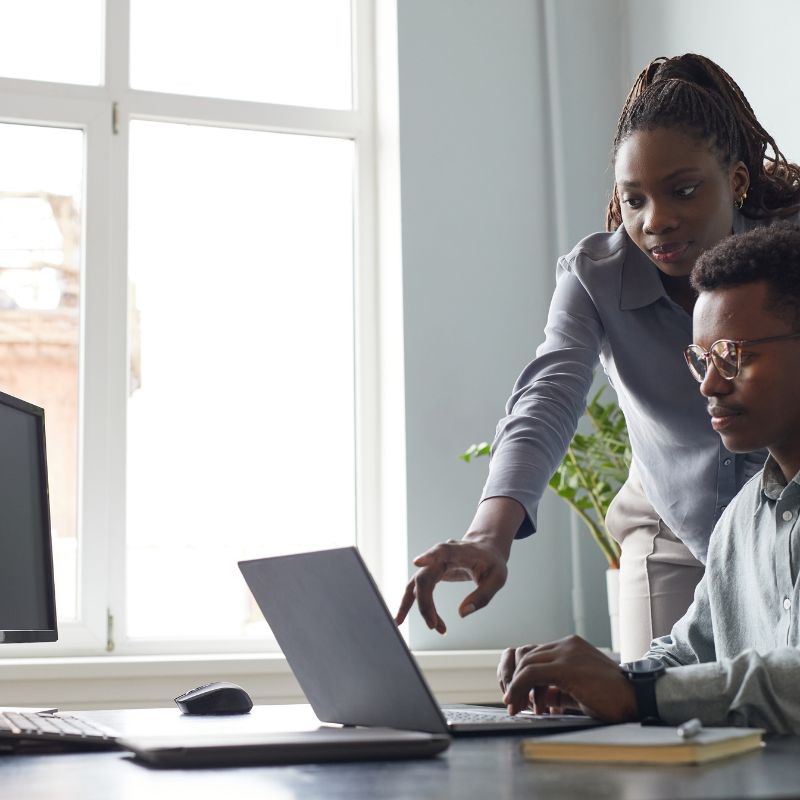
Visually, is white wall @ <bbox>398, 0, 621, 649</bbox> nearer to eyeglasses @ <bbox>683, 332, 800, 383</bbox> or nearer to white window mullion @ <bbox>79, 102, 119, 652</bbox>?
white window mullion @ <bbox>79, 102, 119, 652</bbox>

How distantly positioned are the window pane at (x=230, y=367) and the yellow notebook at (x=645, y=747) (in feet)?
7.83

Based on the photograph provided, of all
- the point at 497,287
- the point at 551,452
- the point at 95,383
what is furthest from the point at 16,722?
the point at 497,287

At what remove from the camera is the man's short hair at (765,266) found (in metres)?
1.33

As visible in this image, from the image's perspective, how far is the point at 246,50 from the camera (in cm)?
340

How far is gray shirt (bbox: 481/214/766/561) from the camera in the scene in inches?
65.9

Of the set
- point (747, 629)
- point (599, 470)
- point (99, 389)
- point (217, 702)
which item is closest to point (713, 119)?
point (747, 629)

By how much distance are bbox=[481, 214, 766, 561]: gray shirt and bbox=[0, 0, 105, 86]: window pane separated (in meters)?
1.93

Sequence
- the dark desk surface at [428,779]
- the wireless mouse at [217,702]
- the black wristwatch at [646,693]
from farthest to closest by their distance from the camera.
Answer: the wireless mouse at [217,702]
the black wristwatch at [646,693]
the dark desk surface at [428,779]

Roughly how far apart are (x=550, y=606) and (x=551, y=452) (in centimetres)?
168

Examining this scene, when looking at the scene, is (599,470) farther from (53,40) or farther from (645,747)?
(645,747)

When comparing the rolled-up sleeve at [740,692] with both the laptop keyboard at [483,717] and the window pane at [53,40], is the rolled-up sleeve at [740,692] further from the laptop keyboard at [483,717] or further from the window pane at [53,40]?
the window pane at [53,40]

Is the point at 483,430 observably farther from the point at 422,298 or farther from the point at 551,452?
the point at 551,452

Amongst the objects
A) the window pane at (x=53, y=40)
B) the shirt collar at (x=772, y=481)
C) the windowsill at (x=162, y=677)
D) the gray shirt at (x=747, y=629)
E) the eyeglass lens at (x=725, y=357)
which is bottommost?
the windowsill at (x=162, y=677)

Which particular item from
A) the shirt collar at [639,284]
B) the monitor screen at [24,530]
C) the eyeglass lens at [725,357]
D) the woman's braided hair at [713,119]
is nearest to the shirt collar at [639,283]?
the shirt collar at [639,284]
